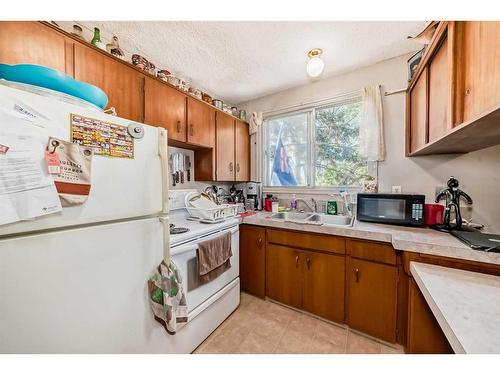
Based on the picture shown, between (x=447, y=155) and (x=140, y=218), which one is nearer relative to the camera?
(x=140, y=218)

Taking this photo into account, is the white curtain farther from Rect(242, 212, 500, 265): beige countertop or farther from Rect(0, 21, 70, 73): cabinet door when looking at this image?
Rect(0, 21, 70, 73): cabinet door

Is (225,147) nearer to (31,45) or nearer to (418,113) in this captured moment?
(31,45)

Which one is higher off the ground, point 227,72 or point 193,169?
point 227,72

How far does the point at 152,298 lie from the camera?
997mm

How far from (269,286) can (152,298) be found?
1332mm

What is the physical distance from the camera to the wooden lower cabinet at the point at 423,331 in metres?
1.18

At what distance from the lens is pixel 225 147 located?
2.39m

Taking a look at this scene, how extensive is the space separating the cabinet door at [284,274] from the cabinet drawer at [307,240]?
0.07 meters

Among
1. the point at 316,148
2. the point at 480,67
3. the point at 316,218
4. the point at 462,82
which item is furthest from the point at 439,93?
the point at 316,218

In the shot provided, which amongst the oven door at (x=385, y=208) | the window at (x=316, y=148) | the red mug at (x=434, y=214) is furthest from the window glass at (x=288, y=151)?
the red mug at (x=434, y=214)

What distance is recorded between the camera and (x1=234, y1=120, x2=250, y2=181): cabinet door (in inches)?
102

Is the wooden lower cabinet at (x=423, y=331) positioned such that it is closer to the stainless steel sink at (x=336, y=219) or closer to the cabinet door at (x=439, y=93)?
the stainless steel sink at (x=336, y=219)
